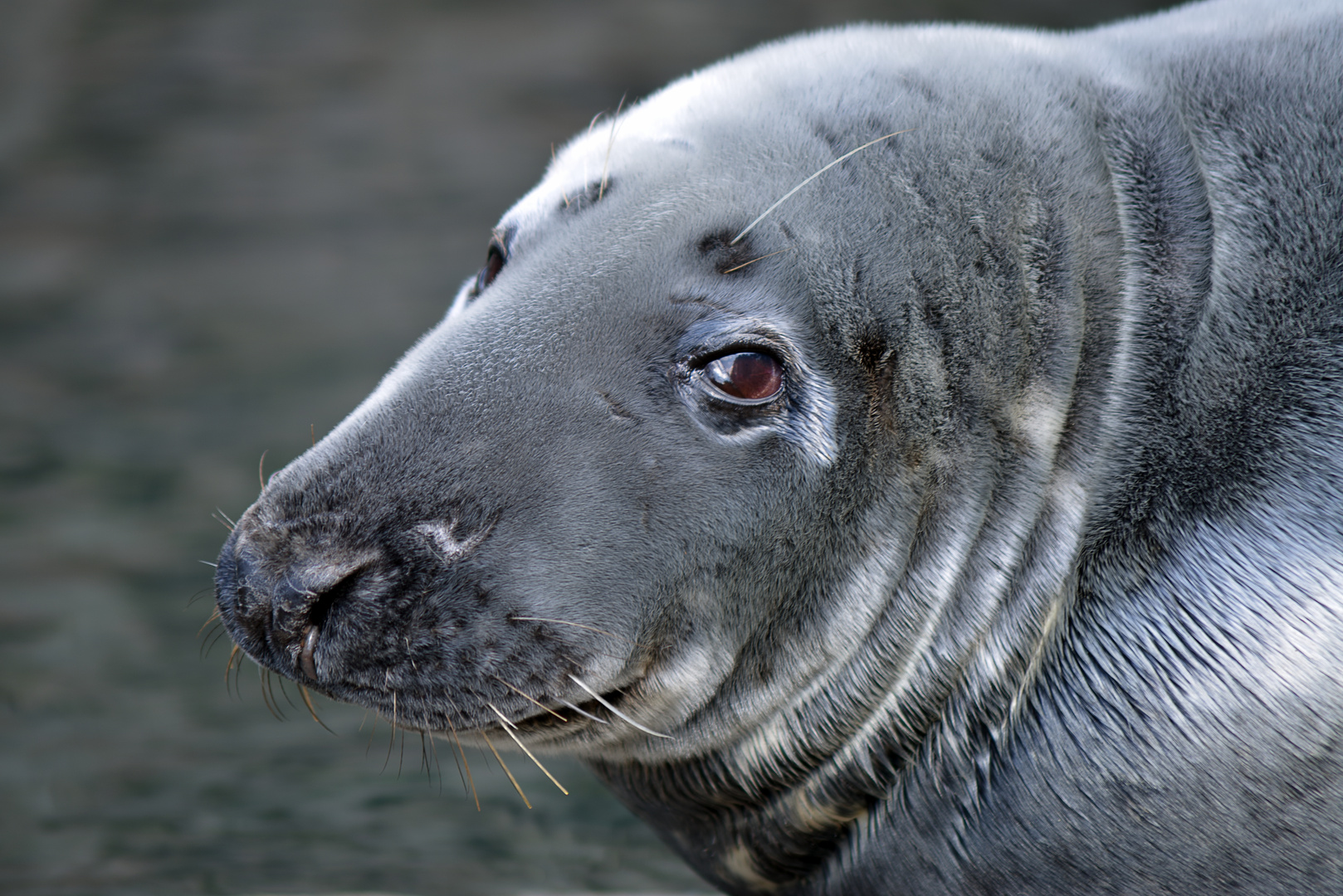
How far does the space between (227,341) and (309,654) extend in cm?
527

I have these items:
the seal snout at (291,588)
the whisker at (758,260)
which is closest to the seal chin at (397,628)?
the seal snout at (291,588)

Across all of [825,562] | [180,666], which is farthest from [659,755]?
[180,666]

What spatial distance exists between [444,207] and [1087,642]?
6869 mm

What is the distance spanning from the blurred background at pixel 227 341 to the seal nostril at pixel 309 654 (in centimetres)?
74

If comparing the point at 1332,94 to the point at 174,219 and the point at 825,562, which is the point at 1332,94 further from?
the point at 174,219

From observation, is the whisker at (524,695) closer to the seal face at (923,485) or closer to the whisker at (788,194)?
the seal face at (923,485)

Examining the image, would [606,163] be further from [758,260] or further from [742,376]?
[742,376]

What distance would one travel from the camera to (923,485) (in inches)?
91.1

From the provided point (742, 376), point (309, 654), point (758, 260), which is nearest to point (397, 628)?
point (309, 654)

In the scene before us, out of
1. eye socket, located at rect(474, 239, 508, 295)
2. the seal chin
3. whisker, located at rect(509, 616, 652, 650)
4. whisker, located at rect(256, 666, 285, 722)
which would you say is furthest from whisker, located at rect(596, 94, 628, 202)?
whisker, located at rect(256, 666, 285, 722)

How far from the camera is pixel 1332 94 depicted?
2.36 meters

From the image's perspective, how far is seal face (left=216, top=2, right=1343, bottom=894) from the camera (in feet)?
7.11

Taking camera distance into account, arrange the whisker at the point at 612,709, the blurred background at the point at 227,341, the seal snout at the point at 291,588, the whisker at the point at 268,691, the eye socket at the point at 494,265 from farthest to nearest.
A: the blurred background at the point at 227,341, the eye socket at the point at 494,265, the whisker at the point at 268,691, the whisker at the point at 612,709, the seal snout at the point at 291,588

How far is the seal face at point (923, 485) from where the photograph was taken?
2.17 meters
